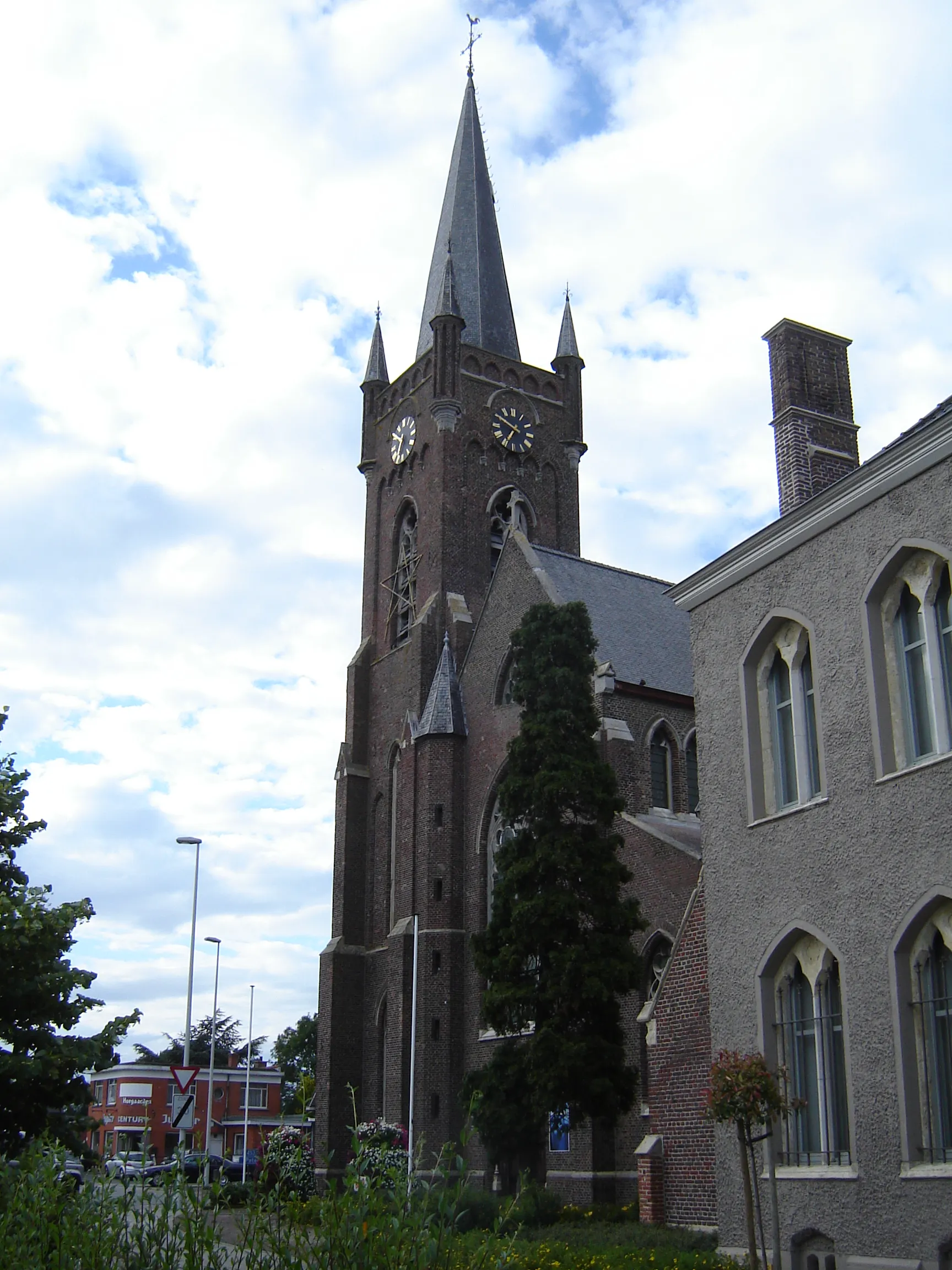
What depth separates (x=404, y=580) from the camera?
44.6m

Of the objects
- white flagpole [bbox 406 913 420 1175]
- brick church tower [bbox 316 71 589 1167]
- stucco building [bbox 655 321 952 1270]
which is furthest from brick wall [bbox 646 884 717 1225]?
white flagpole [bbox 406 913 420 1175]

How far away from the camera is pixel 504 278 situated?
51031 mm

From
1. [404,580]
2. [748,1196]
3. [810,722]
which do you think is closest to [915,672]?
[810,722]

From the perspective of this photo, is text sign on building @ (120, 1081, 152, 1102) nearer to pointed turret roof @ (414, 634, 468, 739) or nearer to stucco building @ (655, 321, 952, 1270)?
pointed turret roof @ (414, 634, 468, 739)

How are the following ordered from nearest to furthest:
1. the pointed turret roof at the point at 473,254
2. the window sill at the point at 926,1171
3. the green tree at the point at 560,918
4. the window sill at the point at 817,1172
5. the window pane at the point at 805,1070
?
the window sill at the point at 926,1171
the window sill at the point at 817,1172
the window pane at the point at 805,1070
the green tree at the point at 560,918
the pointed turret roof at the point at 473,254

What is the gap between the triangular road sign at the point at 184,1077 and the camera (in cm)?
2272

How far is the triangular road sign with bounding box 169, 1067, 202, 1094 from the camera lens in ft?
74.5

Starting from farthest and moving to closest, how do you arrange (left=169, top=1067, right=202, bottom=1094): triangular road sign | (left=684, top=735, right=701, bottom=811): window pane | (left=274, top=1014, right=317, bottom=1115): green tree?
(left=274, top=1014, right=317, bottom=1115): green tree → (left=684, top=735, right=701, bottom=811): window pane → (left=169, top=1067, right=202, bottom=1094): triangular road sign

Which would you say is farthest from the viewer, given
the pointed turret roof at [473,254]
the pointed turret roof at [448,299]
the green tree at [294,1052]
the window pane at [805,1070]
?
the green tree at [294,1052]

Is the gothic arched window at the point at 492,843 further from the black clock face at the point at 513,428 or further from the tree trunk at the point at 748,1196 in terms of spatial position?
the tree trunk at the point at 748,1196

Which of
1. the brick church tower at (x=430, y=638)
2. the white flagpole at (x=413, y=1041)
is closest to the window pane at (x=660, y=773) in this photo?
the brick church tower at (x=430, y=638)

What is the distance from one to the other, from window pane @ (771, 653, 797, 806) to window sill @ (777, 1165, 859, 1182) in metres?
4.19

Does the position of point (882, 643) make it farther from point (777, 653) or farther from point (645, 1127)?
point (645, 1127)

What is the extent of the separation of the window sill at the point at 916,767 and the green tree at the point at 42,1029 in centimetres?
1040
